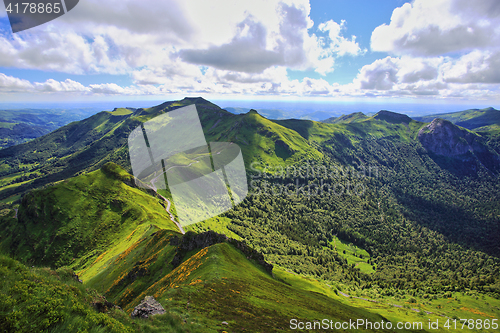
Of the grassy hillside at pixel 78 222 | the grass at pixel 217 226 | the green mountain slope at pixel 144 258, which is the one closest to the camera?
the green mountain slope at pixel 144 258

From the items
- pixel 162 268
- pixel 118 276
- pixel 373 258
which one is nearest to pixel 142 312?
pixel 162 268

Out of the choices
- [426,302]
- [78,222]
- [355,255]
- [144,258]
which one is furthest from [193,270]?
[355,255]

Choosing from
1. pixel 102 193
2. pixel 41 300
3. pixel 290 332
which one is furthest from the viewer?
pixel 102 193

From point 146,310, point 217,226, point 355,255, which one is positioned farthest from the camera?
point 355,255

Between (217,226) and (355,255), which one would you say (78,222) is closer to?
(217,226)

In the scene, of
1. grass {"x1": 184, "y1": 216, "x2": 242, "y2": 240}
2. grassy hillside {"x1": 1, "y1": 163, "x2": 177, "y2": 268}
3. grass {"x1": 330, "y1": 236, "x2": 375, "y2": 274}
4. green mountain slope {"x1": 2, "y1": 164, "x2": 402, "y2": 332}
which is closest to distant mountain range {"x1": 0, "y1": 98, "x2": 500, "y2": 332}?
green mountain slope {"x1": 2, "y1": 164, "x2": 402, "y2": 332}

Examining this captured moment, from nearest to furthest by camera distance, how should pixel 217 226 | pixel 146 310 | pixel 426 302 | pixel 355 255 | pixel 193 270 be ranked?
pixel 146 310 → pixel 193 270 → pixel 426 302 → pixel 217 226 → pixel 355 255

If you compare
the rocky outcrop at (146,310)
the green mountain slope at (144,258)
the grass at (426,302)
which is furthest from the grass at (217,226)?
the rocky outcrop at (146,310)

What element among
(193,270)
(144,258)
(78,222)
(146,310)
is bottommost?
(78,222)

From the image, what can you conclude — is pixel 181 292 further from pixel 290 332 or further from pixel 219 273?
pixel 290 332

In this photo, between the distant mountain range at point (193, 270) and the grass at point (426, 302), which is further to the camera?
the grass at point (426, 302)

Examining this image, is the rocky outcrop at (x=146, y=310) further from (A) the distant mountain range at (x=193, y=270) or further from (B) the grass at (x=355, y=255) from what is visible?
(B) the grass at (x=355, y=255)
